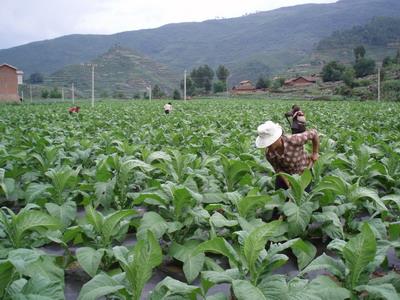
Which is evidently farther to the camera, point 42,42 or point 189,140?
point 42,42

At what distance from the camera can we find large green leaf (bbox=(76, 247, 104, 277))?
9.95ft

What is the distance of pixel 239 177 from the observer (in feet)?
16.8

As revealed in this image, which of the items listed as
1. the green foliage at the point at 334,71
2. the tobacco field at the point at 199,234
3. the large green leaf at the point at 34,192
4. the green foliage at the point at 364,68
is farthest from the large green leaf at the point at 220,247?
the green foliage at the point at 364,68

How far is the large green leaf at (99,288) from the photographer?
95.5 inches

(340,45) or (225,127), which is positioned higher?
(340,45)

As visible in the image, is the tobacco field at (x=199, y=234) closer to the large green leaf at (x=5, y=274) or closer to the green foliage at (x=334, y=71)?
the large green leaf at (x=5, y=274)

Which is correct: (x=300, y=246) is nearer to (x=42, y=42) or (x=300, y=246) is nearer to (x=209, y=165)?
(x=209, y=165)

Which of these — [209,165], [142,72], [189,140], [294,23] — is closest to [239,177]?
[209,165]

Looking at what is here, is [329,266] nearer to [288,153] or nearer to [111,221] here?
[111,221]

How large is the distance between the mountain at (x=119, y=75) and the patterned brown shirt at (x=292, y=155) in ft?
291

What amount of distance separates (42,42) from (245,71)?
110 m

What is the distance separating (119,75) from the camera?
11169cm

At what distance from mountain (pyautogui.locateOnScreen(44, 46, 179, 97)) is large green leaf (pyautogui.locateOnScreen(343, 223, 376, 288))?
90.9m

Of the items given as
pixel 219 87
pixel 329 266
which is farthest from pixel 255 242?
pixel 219 87
